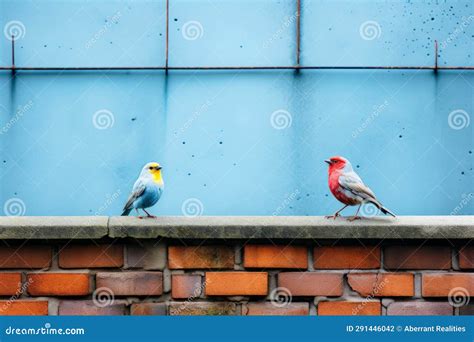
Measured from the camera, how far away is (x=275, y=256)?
1.40m

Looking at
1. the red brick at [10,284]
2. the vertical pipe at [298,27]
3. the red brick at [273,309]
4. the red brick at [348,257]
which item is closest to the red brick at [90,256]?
the red brick at [10,284]

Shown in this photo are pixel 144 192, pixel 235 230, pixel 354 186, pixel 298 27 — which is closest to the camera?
pixel 235 230

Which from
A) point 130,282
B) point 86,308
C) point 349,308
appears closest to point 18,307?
point 86,308

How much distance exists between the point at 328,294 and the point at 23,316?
2.62 ft

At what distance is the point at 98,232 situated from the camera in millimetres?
1384

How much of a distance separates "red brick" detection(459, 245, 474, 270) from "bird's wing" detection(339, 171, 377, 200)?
59 cm

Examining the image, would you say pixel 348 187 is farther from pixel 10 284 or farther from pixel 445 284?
pixel 10 284

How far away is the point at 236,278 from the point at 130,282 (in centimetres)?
28

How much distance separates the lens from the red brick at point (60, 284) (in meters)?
1.38

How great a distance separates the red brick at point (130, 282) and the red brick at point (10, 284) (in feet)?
0.67

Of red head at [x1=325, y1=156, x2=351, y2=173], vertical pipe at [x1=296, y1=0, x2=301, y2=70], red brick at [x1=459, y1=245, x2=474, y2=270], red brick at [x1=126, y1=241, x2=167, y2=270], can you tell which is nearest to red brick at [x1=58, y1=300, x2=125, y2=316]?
red brick at [x1=126, y1=241, x2=167, y2=270]

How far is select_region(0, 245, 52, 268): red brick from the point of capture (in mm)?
1382

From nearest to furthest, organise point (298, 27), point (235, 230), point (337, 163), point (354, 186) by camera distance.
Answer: point (235, 230) < point (354, 186) < point (337, 163) < point (298, 27)

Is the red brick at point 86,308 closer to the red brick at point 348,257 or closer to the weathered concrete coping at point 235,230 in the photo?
the weathered concrete coping at point 235,230
